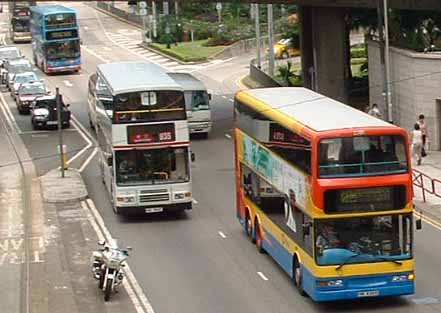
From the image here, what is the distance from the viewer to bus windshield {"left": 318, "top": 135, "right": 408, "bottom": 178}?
23.1 meters

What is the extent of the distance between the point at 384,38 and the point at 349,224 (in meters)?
21.9

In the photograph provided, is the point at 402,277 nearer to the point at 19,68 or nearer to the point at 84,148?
the point at 84,148

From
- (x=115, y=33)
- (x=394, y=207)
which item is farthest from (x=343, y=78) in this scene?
(x=115, y=33)

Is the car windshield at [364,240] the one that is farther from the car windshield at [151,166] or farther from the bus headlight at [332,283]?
the car windshield at [151,166]

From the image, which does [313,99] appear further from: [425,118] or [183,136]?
[425,118]

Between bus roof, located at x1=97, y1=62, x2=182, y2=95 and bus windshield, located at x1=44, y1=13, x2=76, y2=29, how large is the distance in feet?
114

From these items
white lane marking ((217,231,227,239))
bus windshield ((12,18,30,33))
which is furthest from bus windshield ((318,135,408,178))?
bus windshield ((12,18,30,33))

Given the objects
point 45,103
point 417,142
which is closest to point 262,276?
point 417,142

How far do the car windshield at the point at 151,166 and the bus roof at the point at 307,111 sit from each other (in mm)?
2760

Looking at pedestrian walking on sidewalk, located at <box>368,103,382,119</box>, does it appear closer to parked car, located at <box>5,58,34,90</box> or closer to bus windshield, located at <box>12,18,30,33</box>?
parked car, located at <box>5,58,34,90</box>

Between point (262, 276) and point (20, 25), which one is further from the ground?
point (20, 25)

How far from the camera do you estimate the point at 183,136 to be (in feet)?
108

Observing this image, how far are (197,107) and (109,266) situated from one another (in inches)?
914

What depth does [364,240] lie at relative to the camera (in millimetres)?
23172
